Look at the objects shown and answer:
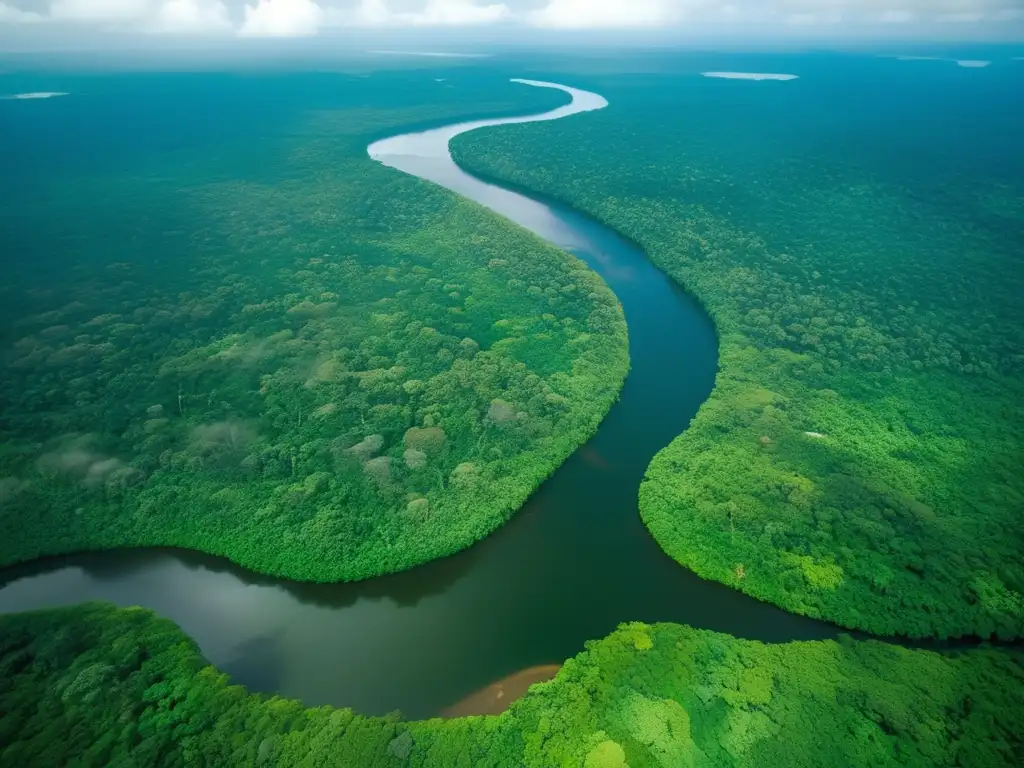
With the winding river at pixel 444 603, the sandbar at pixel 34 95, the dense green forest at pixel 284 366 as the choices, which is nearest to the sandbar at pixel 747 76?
the dense green forest at pixel 284 366

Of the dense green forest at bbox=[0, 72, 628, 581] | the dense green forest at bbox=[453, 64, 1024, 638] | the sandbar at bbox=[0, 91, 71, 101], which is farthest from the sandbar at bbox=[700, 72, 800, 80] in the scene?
the sandbar at bbox=[0, 91, 71, 101]

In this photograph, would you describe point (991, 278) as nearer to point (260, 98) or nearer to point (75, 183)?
point (75, 183)

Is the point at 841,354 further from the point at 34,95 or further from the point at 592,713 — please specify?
the point at 34,95

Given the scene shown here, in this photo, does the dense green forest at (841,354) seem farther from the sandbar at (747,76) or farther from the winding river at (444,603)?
the sandbar at (747,76)

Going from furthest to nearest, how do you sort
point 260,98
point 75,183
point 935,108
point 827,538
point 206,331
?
point 260,98
point 935,108
point 75,183
point 206,331
point 827,538

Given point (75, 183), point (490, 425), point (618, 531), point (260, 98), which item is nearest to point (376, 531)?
point (490, 425)

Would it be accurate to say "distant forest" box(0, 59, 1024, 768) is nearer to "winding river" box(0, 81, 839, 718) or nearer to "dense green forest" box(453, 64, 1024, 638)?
"dense green forest" box(453, 64, 1024, 638)

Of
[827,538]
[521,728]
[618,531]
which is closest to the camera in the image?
[521,728]
